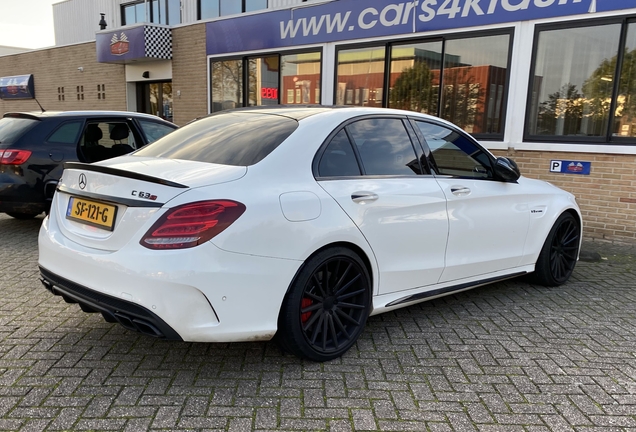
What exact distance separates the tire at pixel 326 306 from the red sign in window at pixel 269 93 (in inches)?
337

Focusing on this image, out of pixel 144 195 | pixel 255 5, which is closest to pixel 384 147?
pixel 144 195

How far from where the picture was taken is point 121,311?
8.44 ft

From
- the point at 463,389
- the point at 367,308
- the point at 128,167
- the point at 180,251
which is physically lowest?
the point at 463,389

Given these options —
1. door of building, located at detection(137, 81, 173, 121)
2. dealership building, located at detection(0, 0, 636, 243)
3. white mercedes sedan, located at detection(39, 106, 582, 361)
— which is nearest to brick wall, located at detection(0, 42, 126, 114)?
door of building, located at detection(137, 81, 173, 121)

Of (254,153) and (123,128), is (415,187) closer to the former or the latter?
(254,153)

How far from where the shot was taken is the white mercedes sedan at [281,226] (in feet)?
8.23

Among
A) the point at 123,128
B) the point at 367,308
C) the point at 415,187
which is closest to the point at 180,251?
the point at 367,308

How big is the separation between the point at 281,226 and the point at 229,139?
0.85 meters

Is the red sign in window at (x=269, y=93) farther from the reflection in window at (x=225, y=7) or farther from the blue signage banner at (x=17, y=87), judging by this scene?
the blue signage banner at (x=17, y=87)

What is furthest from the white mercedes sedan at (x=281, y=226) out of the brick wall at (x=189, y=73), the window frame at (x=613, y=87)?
the brick wall at (x=189, y=73)

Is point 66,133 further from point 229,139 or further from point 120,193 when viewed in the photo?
point 120,193

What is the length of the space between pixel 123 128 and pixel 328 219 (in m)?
4.81

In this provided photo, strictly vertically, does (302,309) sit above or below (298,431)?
above

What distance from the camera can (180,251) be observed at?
2.46m
